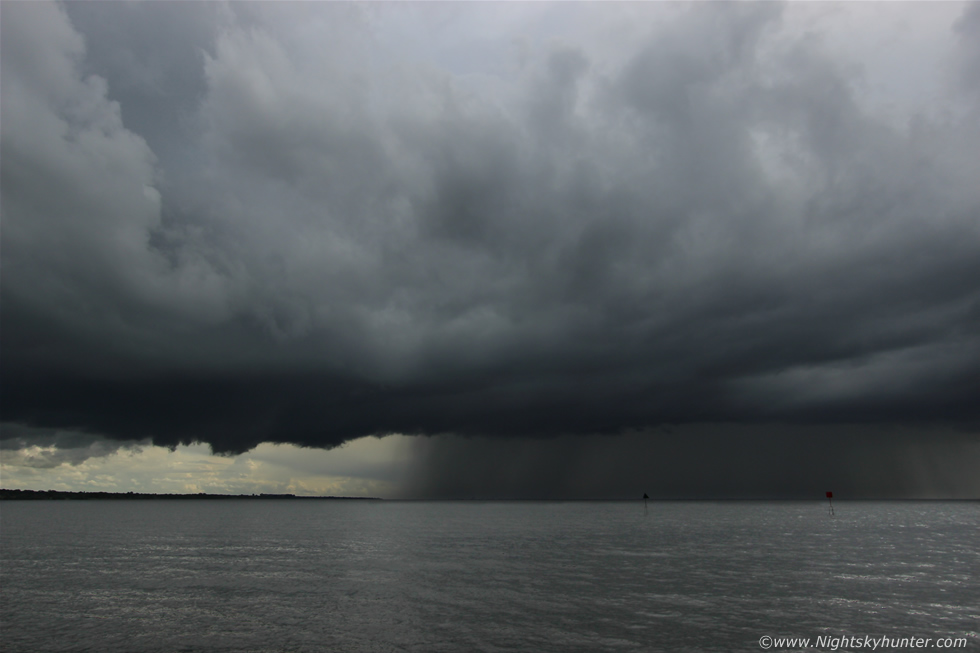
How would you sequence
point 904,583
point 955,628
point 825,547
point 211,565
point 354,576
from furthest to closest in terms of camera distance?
1. point 825,547
2. point 211,565
3. point 354,576
4. point 904,583
5. point 955,628

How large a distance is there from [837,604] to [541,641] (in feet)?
74.4

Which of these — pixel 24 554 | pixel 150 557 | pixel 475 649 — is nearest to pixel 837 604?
pixel 475 649

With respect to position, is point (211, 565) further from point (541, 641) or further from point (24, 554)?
point (541, 641)

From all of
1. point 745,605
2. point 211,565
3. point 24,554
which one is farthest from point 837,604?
point 24,554

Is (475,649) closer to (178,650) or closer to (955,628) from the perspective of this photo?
(178,650)

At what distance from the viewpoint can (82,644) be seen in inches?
1152

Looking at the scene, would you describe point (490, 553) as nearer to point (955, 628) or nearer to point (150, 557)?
point (150, 557)

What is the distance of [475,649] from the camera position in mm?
28344

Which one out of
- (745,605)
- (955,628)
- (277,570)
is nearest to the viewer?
(955,628)

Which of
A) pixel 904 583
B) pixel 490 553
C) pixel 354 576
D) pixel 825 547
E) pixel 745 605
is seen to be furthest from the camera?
pixel 825 547

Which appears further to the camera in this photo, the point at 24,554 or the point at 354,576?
the point at 24,554

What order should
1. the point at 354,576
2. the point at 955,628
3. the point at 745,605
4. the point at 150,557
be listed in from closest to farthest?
the point at 955,628 → the point at 745,605 → the point at 354,576 → the point at 150,557

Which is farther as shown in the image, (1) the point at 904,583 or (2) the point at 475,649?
(1) the point at 904,583

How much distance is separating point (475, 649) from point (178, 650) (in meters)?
15.1
